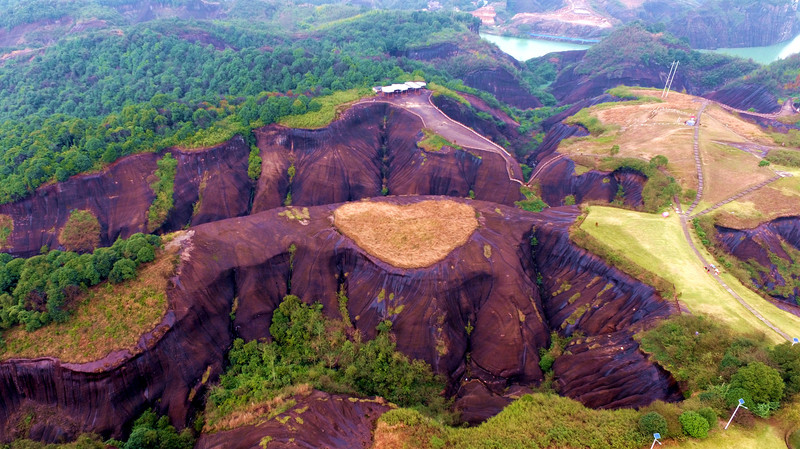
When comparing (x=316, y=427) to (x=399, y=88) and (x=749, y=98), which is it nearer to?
(x=399, y=88)

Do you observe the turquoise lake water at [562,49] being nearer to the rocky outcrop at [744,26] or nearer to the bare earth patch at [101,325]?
the rocky outcrop at [744,26]

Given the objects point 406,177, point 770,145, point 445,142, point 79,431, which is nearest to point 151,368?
point 79,431

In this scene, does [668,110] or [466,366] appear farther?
[668,110]

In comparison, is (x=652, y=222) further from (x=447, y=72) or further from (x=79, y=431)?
(x=447, y=72)

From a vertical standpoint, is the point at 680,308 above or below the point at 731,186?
below

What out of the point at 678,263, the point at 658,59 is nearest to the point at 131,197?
the point at 678,263

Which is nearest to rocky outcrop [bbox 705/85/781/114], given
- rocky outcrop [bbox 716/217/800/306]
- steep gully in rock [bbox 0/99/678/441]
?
rocky outcrop [bbox 716/217/800/306]

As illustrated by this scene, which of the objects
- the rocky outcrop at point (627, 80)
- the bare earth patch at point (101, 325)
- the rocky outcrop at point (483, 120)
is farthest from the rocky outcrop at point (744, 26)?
the bare earth patch at point (101, 325)
